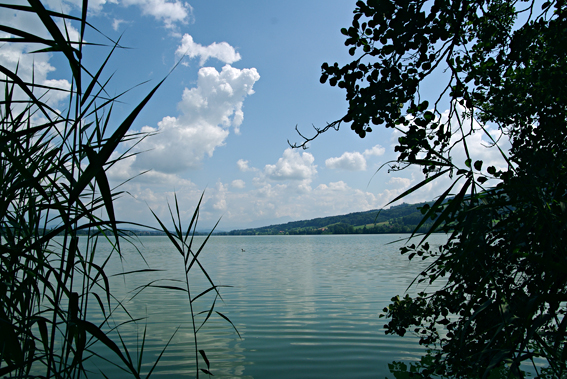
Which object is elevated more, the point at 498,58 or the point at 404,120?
the point at 498,58

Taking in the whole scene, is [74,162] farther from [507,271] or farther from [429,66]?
[507,271]

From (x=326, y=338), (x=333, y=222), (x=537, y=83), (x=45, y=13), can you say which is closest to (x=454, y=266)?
(x=537, y=83)

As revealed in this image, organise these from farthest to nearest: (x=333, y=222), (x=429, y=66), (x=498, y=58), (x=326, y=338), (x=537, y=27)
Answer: (x=333, y=222), (x=326, y=338), (x=498, y=58), (x=537, y=27), (x=429, y=66)

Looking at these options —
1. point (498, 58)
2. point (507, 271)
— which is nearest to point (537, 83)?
point (498, 58)

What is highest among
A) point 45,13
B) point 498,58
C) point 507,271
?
point 498,58

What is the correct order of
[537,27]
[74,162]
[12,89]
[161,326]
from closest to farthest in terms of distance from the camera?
[74,162] → [12,89] → [537,27] → [161,326]

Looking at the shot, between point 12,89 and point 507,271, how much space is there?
15.0ft

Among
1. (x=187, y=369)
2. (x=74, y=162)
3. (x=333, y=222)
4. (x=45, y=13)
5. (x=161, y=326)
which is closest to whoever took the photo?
(x=45, y=13)

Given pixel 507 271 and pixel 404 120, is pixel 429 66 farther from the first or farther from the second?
pixel 507 271

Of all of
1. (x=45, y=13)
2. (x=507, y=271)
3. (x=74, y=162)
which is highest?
(x=45, y=13)

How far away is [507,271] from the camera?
11.3 ft

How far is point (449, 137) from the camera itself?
11.1 ft

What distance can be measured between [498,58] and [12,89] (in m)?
4.54

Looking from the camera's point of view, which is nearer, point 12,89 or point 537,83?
point 12,89
